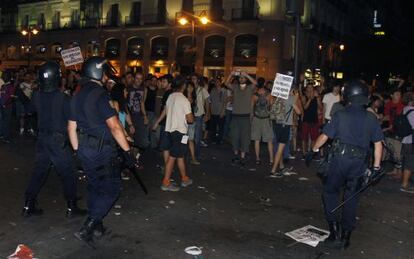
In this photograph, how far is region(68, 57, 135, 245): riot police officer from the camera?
4.73 m

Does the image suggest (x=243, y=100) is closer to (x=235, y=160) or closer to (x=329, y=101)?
(x=235, y=160)

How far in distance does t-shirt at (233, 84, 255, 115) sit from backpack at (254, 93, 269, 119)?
361mm

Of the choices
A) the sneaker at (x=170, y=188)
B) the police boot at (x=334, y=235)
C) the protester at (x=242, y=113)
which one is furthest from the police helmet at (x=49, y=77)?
the protester at (x=242, y=113)

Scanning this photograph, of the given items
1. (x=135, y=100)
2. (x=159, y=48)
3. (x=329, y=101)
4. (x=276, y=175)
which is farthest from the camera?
(x=159, y=48)

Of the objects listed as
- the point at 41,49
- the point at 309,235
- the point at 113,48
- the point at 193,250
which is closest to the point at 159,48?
the point at 113,48

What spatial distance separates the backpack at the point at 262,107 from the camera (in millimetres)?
9242

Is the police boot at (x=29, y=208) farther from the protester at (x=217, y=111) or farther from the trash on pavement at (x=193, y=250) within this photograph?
the protester at (x=217, y=111)

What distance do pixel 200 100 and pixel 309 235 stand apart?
6131 millimetres

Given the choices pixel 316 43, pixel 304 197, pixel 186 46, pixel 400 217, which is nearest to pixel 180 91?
pixel 304 197

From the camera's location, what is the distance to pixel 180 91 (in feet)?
24.3

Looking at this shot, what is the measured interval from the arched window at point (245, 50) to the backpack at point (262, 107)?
24.2 meters

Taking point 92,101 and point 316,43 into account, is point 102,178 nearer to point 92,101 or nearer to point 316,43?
point 92,101

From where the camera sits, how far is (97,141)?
4.79 meters

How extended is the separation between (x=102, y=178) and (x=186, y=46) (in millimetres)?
31965
